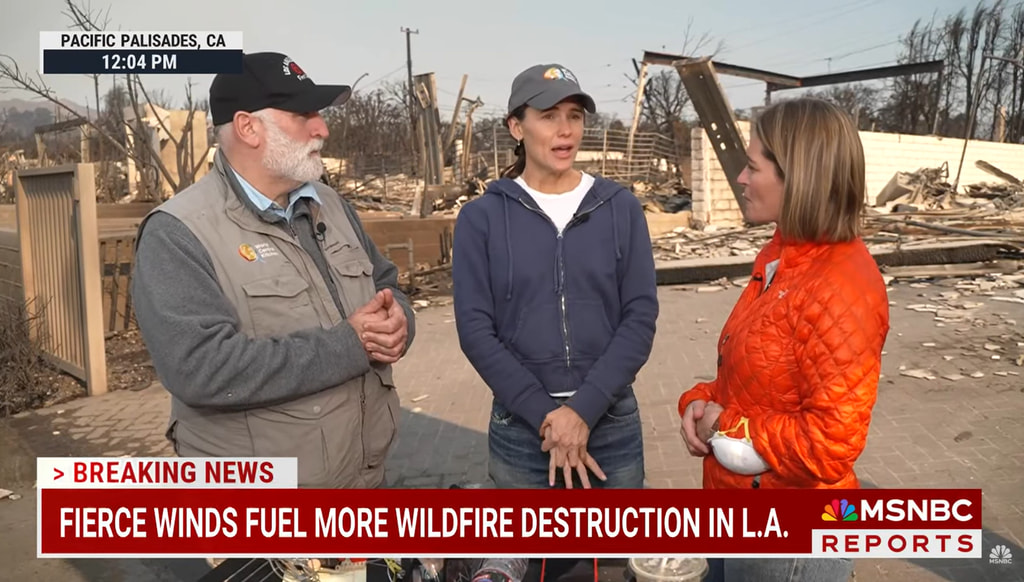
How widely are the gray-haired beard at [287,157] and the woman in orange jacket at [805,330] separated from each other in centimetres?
128

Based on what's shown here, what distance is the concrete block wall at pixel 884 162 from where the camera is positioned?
1619 centimetres

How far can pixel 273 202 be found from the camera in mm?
2320

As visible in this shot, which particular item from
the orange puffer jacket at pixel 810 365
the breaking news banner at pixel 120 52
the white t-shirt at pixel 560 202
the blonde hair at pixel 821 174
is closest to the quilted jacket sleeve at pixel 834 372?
the orange puffer jacket at pixel 810 365

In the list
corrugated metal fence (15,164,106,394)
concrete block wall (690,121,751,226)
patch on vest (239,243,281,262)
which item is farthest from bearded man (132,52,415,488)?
concrete block wall (690,121,751,226)

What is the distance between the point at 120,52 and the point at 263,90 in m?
1.90

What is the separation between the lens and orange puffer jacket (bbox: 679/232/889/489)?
1.72 m

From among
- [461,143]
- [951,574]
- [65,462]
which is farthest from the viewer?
[461,143]

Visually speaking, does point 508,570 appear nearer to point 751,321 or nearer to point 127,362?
point 751,321

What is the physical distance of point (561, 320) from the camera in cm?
246

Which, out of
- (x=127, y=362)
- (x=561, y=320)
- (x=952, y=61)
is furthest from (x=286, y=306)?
(x=952, y=61)

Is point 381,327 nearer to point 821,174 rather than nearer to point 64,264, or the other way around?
point 821,174

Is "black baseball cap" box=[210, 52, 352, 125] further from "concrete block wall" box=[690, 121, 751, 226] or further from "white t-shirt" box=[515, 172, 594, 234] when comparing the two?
"concrete block wall" box=[690, 121, 751, 226]

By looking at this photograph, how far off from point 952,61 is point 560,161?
33.1m

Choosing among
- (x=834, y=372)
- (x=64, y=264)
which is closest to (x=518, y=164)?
(x=834, y=372)
